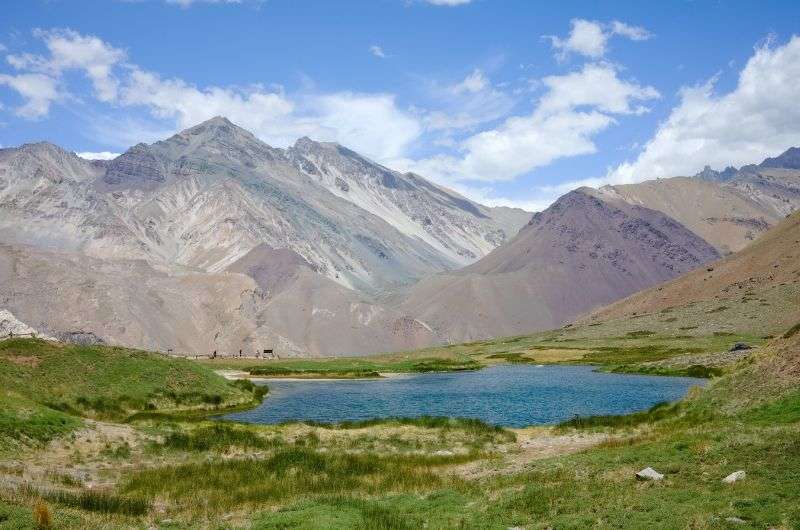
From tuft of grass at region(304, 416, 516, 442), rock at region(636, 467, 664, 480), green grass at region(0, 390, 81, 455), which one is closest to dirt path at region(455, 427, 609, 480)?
tuft of grass at region(304, 416, 516, 442)

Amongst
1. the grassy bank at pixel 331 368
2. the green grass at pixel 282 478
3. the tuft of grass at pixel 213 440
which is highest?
the green grass at pixel 282 478

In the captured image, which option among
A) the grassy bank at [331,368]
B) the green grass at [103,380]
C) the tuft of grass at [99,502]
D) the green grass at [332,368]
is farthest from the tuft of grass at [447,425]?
the green grass at [332,368]

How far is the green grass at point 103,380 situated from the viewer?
54366mm

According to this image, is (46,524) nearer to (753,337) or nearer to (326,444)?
(326,444)

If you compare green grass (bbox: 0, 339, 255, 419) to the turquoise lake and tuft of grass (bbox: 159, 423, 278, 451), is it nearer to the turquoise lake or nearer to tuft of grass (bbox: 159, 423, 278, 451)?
the turquoise lake

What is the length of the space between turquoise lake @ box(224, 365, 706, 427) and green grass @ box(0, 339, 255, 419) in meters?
6.25

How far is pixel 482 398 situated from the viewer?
7744cm

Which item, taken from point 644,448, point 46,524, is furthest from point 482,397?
point 46,524

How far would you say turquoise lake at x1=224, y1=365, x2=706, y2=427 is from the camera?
61094 millimetres

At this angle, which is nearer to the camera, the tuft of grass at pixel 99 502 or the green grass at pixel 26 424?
the tuft of grass at pixel 99 502

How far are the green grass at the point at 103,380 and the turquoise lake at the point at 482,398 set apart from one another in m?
6.25

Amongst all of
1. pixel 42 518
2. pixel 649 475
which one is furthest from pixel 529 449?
pixel 42 518

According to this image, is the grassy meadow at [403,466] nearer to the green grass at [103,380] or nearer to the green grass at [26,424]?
the green grass at [26,424]

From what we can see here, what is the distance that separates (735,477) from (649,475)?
2867 millimetres
